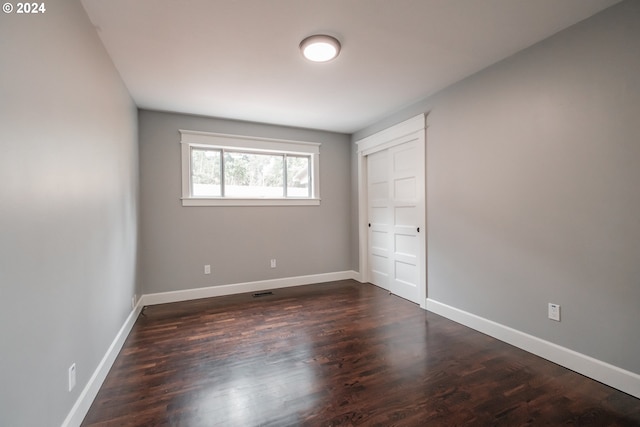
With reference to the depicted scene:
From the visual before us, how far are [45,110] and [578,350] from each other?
11.8 feet

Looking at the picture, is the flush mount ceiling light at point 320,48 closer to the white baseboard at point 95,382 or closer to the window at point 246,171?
the window at point 246,171

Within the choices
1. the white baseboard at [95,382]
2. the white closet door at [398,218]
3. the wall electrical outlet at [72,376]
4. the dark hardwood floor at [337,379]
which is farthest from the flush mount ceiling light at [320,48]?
the white baseboard at [95,382]

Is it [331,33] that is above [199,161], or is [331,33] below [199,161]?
above

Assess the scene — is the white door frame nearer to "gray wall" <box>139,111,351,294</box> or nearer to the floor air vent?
"gray wall" <box>139,111,351,294</box>

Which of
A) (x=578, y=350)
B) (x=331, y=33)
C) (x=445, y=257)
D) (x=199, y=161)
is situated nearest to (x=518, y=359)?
(x=578, y=350)

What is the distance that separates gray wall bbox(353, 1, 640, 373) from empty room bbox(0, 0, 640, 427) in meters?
0.01

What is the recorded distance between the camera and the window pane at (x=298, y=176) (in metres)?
4.53

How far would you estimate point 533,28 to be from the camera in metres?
2.07

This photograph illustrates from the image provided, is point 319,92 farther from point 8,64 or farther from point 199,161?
point 8,64

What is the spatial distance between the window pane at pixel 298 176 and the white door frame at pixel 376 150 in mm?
865

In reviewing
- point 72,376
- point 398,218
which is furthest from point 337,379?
point 398,218

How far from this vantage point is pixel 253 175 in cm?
427


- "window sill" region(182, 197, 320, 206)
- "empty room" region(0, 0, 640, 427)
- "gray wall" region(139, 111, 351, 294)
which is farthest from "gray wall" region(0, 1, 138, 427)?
"window sill" region(182, 197, 320, 206)

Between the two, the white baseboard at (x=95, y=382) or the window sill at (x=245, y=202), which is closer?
the white baseboard at (x=95, y=382)
